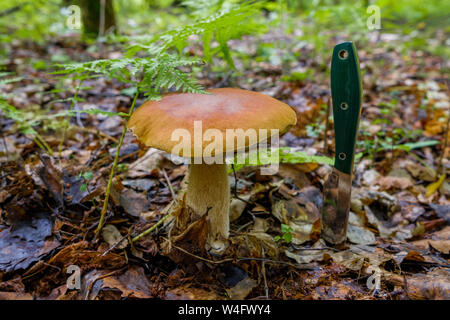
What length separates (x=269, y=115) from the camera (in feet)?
5.05

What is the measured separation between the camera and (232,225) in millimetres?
2221

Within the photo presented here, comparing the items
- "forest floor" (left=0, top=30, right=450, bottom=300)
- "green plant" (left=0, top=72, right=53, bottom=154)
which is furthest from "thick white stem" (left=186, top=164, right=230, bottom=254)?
"green plant" (left=0, top=72, right=53, bottom=154)

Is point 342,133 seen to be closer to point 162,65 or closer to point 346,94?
point 346,94

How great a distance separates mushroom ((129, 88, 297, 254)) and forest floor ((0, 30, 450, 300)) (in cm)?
18

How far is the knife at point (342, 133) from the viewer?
5.40 ft

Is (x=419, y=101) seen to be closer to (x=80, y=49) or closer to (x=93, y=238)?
(x=93, y=238)

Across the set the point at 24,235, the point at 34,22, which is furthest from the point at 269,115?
the point at 34,22

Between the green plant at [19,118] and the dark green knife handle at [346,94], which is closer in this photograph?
the dark green knife handle at [346,94]

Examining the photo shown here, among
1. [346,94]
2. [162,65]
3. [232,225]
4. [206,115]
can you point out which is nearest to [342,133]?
[346,94]

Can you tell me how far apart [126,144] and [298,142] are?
1883 mm

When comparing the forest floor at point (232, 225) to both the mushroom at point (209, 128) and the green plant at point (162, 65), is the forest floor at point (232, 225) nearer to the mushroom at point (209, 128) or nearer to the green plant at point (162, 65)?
the mushroom at point (209, 128)

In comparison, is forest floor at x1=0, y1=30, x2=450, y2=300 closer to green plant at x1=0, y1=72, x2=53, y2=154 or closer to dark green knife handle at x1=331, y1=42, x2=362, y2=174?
green plant at x1=0, y1=72, x2=53, y2=154

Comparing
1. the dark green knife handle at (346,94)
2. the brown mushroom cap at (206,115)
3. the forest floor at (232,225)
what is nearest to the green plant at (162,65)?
the brown mushroom cap at (206,115)

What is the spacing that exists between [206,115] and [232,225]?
3.36 feet
